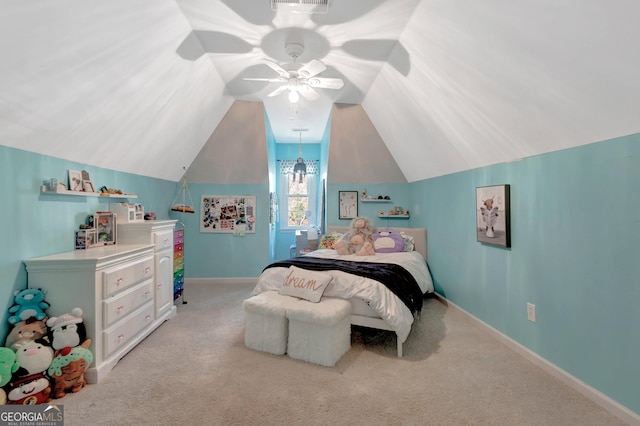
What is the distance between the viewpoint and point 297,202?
21.6 ft

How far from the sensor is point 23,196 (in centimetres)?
221

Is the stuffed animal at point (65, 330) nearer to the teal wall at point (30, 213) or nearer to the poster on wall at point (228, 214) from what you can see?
the teal wall at point (30, 213)

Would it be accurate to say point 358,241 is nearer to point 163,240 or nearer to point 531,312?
point 531,312

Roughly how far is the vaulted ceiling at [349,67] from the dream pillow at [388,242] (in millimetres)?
1215

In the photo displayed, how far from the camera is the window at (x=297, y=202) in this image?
6520 mm

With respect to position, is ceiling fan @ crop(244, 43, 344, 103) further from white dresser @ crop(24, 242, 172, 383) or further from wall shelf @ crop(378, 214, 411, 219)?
wall shelf @ crop(378, 214, 411, 219)

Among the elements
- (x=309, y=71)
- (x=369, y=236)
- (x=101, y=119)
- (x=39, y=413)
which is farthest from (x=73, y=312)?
(x=369, y=236)

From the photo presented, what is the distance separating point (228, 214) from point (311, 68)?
3.25 meters

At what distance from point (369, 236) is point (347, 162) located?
4.91ft

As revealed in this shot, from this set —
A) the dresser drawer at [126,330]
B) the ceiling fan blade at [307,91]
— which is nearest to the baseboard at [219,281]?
the dresser drawer at [126,330]

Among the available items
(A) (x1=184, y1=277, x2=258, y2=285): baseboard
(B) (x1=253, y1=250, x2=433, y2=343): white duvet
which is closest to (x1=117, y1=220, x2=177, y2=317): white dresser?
(B) (x1=253, y1=250, x2=433, y2=343): white duvet

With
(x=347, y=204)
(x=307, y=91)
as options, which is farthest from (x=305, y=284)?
(x=347, y=204)

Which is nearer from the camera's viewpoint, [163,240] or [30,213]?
[30,213]

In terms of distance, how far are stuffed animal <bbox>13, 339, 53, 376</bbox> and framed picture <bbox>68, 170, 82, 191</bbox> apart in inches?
50.9
